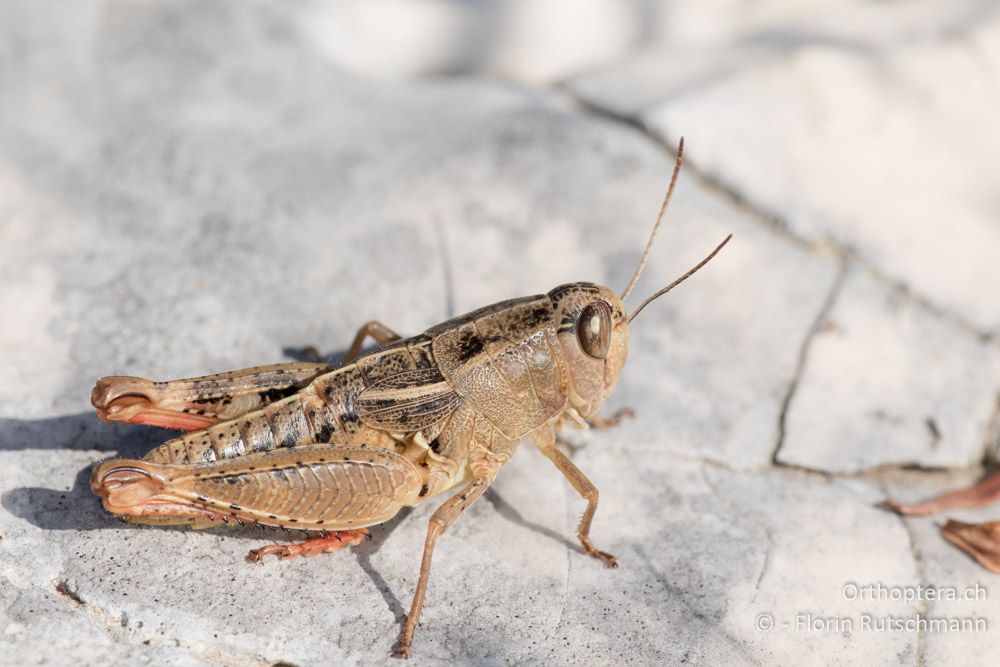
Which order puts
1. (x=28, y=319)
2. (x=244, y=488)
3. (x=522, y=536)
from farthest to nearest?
(x=28, y=319) < (x=522, y=536) < (x=244, y=488)

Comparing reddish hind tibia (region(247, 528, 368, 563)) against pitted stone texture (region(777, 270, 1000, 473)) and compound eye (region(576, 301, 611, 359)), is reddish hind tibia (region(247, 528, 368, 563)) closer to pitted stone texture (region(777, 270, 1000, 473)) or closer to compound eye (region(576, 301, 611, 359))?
compound eye (region(576, 301, 611, 359))

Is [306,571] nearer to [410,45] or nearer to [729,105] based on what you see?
[729,105]

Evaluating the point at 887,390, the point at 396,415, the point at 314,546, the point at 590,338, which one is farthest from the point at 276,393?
the point at 887,390

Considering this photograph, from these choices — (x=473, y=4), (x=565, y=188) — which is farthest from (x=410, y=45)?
(x=565, y=188)

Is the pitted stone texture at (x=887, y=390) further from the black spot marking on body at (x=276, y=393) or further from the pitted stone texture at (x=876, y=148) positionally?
the black spot marking on body at (x=276, y=393)

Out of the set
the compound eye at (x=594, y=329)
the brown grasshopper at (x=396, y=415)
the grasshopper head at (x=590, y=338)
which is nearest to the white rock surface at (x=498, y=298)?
the brown grasshopper at (x=396, y=415)

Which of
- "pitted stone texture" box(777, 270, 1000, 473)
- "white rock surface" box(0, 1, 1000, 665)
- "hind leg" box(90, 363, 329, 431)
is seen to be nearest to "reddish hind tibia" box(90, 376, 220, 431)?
"hind leg" box(90, 363, 329, 431)
